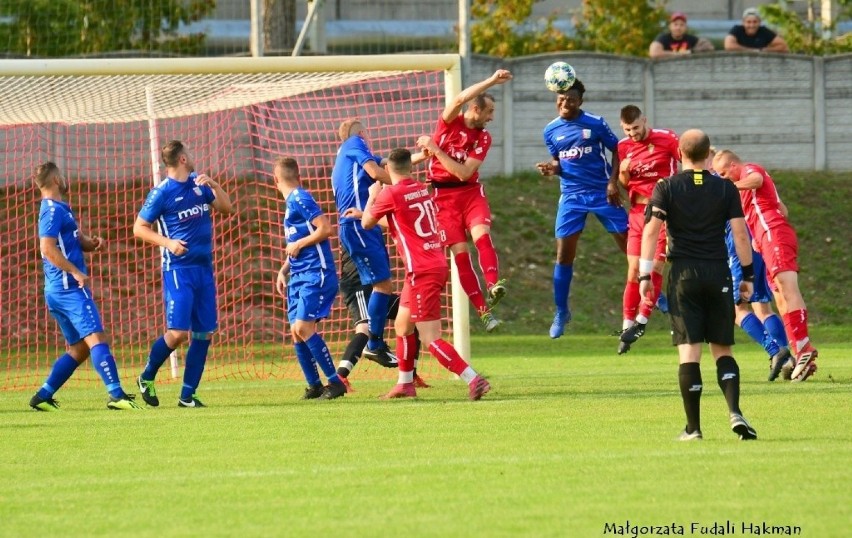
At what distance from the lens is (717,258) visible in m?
9.34

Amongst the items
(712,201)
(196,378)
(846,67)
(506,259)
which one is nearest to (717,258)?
(712,201)

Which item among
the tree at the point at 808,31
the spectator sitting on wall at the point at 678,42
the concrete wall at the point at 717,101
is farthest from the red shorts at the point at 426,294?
the tree at the point at 808,31

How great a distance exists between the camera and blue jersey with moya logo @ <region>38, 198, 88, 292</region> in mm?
12555

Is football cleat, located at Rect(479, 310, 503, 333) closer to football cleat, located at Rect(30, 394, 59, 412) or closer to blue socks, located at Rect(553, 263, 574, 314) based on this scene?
blue socks, located at Rect(553, 263, 574, 314)

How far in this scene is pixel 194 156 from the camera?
21.3 m

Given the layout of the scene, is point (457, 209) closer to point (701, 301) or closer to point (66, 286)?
point (66, 286)

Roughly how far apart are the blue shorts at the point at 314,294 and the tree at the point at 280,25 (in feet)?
42.7

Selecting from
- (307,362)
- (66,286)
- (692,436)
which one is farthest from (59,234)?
(692,436)

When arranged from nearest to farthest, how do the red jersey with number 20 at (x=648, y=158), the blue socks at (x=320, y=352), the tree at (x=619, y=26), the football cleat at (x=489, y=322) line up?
the blue socks at (x=320, y=352)
the football cleat at (x=489, y=322)
the red jersey with number 20 at (x=648, y=158)
the tree at (x=619, y=26)

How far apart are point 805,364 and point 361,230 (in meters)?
4.18

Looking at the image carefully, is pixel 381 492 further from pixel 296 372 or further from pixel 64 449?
pixel 296 372

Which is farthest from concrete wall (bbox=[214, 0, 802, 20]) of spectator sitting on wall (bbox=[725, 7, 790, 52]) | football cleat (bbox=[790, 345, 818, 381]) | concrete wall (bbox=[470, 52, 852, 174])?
football cleat (bbox=[790, 345, 818, 381])

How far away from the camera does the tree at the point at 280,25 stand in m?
25.3

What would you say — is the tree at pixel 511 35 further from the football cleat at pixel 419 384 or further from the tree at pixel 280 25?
the football cleat at pixel 419 384
